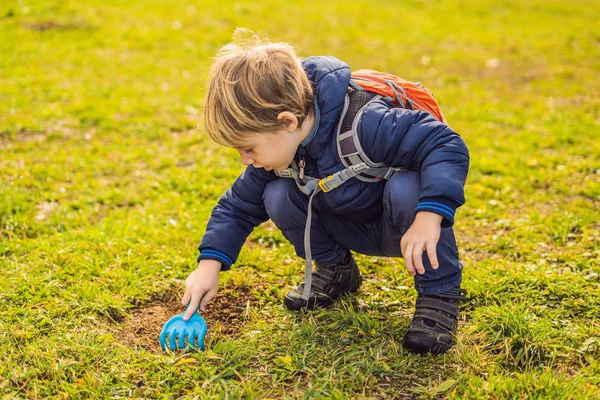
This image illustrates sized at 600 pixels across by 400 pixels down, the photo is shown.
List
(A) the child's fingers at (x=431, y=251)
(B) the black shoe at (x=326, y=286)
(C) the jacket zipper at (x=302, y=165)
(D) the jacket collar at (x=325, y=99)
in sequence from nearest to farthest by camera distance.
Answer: (A) the child's fingers at (x=431, y=251) → (D) the jacket collar at (x=325, y=99) → (C) the jacket zipper at (x=302, y=165) → (B) the black shoe at (x=326, y=286)

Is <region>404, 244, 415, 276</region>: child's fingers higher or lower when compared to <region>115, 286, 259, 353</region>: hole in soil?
higher

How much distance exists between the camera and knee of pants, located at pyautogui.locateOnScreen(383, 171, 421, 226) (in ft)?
8.22

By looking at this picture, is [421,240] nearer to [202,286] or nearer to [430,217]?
[430,217]

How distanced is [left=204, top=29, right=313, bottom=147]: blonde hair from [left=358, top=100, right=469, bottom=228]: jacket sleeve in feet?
0.99

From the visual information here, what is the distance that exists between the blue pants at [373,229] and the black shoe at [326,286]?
53 millimetres

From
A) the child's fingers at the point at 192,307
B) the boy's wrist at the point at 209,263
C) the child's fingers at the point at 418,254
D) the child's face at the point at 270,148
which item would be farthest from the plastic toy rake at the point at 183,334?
the child's fingers at the point at 418,254

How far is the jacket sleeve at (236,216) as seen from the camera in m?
2.76

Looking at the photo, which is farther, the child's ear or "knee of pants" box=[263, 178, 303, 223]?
"knee of pants" box=[263, 178, 303, 223]

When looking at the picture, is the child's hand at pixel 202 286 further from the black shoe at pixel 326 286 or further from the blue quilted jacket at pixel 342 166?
the black shoe at pixel 326 286

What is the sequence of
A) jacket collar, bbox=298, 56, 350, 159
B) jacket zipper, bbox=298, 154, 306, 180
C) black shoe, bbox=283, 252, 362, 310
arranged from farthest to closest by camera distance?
black shoe, bbox=283, 252, 362, 310, jacket zipper, bbox=298, 154, 306, 180, jacket collar, bbox=298, 56, 350, 159

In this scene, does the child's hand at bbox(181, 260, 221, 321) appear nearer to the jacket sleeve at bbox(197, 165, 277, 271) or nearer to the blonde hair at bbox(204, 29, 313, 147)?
the jacket sleeve at bbox(197, 165, 277, 271)

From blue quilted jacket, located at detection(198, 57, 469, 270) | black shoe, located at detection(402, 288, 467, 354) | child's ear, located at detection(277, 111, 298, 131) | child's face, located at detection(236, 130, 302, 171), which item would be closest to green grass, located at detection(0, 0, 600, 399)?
black shoe, located at detection(402, 288, 467, 354)

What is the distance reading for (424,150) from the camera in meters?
2.42

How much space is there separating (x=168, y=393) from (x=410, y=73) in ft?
18.1
